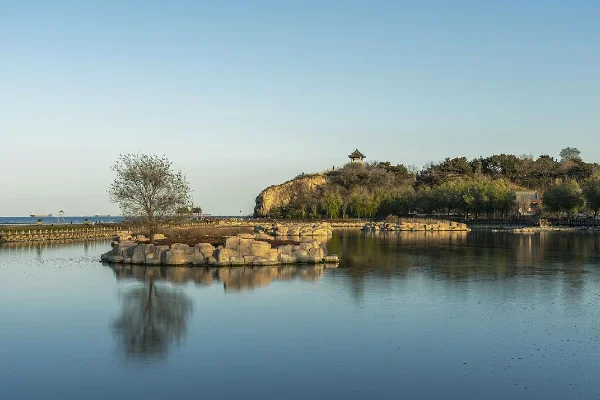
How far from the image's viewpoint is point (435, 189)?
408 feet

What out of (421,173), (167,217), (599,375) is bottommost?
(599,375)

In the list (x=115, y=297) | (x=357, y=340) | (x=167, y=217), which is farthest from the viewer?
(x=167, y=217)

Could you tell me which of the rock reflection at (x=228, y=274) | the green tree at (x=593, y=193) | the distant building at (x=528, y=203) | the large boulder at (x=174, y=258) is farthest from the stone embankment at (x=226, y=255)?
the distant building at (x=528, y=203)

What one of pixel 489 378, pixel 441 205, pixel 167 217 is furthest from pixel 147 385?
pixel 441 205

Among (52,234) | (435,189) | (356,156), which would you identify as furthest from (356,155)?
(52,234)

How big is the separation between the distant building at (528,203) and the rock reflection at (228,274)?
102 metres

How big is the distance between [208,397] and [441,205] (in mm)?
108170

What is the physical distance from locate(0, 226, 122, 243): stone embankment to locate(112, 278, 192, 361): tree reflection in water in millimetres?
40347

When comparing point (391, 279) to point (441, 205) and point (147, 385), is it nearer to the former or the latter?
point (147, 385)

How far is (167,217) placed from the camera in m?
49.6

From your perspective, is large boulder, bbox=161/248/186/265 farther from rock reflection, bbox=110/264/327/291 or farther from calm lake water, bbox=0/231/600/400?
calm lake water, bbox=0/231/600/400

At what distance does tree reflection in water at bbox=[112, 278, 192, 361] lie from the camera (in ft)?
55.3

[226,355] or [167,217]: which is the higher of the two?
[167,217]

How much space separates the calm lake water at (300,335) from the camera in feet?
44.8
